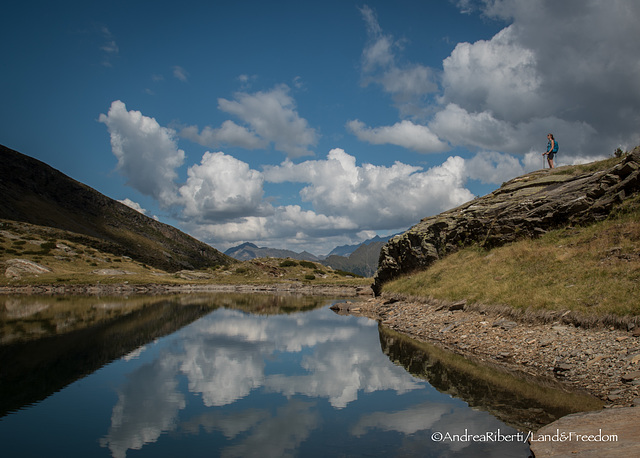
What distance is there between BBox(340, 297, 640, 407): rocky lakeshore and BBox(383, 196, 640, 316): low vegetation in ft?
4.48

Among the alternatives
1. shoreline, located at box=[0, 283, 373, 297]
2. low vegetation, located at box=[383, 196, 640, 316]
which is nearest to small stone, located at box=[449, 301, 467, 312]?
low vegetation, located at box=[383, 196, 640, 316]

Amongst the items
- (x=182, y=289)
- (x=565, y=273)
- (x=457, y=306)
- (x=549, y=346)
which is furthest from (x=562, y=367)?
(x=182, y=289)

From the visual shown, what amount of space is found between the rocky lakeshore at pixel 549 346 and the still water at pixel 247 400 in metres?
1.98

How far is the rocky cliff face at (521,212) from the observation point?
32656mm

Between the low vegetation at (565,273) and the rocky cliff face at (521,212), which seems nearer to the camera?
the low vegetation at (565,273)

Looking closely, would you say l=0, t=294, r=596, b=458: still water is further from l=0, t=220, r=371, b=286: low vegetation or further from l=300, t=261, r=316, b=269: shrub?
l=300, t=261, r=316, b=269: shrub

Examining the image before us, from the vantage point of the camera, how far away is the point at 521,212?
41.4 meters

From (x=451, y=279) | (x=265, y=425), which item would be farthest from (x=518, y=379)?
(x=451, y=279)

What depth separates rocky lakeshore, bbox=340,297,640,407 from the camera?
51.6 feet

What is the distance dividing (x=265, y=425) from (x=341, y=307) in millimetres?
46545

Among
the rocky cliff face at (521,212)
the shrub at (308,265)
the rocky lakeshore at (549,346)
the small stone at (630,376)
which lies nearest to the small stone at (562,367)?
the rocky lakeshore at (549,346)

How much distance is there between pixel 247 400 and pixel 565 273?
75.0 ft

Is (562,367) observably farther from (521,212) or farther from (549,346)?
(521,212)

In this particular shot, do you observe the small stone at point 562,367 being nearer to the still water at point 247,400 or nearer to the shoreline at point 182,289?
the still water at point 247,400
